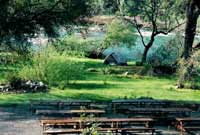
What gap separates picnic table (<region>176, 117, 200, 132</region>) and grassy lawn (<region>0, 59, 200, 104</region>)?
23.4 feet

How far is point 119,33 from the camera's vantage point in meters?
48.8

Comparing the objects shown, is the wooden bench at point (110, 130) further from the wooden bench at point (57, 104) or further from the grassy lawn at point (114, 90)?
the grassy lawn at point (114, 90)

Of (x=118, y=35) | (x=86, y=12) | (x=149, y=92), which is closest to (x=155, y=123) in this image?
(x=86, y=12)

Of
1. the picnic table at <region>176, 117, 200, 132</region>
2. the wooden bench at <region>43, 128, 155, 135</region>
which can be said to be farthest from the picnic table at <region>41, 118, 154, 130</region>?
the picnic table at <region>176, 117, 200, 132</region>

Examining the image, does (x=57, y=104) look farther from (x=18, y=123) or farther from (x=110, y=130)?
(x=110, y=130)

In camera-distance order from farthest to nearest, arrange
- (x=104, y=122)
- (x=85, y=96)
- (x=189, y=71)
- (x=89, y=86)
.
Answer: (x=89, y=86) < (x=189, y=71) < (x=85, y=96) < (x=104, y=122)

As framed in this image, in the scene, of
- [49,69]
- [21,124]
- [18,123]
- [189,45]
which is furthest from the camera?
[189,45]

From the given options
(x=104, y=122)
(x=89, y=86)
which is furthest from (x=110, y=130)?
(x=89, y=86)

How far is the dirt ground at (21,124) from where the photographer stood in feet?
52.6

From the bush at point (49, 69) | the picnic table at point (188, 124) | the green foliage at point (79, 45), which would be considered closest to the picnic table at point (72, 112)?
the picnic table at point (188, 124)

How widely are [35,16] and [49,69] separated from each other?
7490 millimetres

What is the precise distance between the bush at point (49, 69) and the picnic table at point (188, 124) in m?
12.5

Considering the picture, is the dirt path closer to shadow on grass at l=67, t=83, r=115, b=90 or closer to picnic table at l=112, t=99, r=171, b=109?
picnic table at l=112, t=99, r=171, b=109

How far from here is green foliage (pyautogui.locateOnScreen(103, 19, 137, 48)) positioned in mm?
48656
